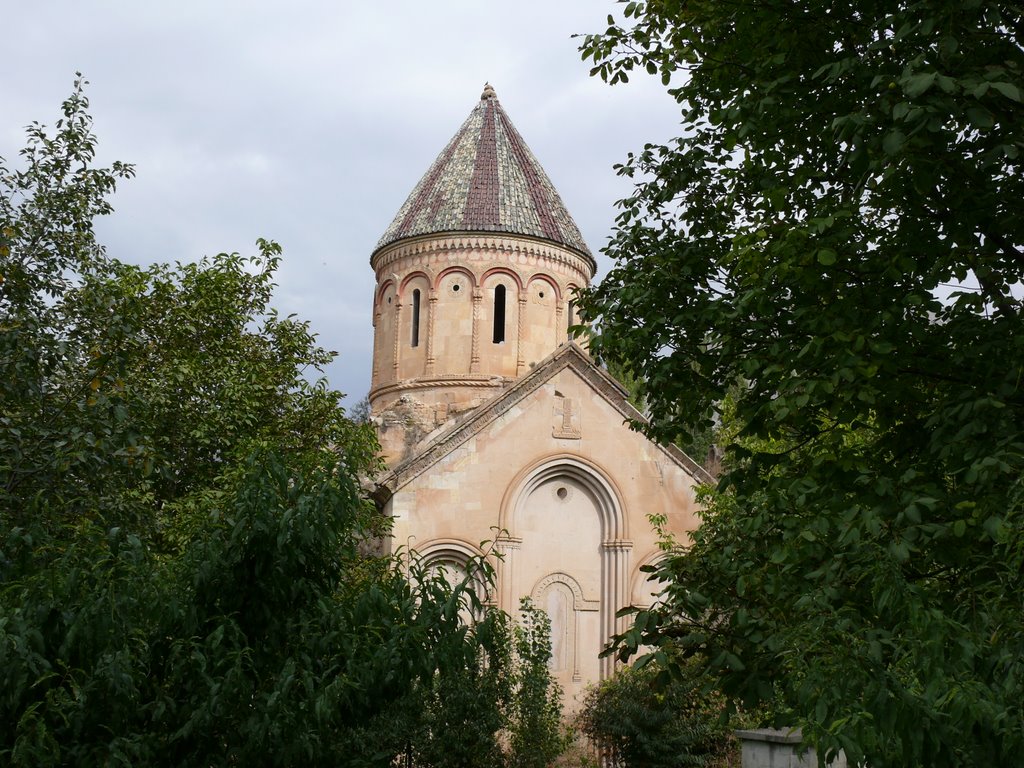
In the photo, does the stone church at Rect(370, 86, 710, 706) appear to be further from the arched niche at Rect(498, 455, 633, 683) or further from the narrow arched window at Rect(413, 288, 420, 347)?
the narrow arched window at Rect(413, 288, 420, 347)

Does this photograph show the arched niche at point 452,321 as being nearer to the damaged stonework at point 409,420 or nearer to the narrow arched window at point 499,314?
the narrow arched window at point 499,314

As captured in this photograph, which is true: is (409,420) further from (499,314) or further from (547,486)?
(547,486)

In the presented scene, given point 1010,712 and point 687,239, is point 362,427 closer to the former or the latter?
point 687,239

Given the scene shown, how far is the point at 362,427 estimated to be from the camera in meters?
17.5

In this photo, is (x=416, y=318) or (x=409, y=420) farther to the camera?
(x=416, y=318)

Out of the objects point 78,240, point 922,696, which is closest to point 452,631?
point 922,696

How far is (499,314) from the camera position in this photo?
90.0 feet

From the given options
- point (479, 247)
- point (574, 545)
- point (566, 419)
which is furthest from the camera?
point (479, 247)

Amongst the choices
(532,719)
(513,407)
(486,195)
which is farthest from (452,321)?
(532,719)

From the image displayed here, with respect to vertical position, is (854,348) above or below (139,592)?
above

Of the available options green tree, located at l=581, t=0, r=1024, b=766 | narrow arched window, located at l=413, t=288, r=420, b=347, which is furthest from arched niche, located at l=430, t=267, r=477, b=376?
green tree, located at l=581, t=0, r=1024, b=766

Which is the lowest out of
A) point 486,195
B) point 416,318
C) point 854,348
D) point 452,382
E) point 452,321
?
point 854,348

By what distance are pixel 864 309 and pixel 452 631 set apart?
344 cm

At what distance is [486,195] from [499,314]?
3.08 m
